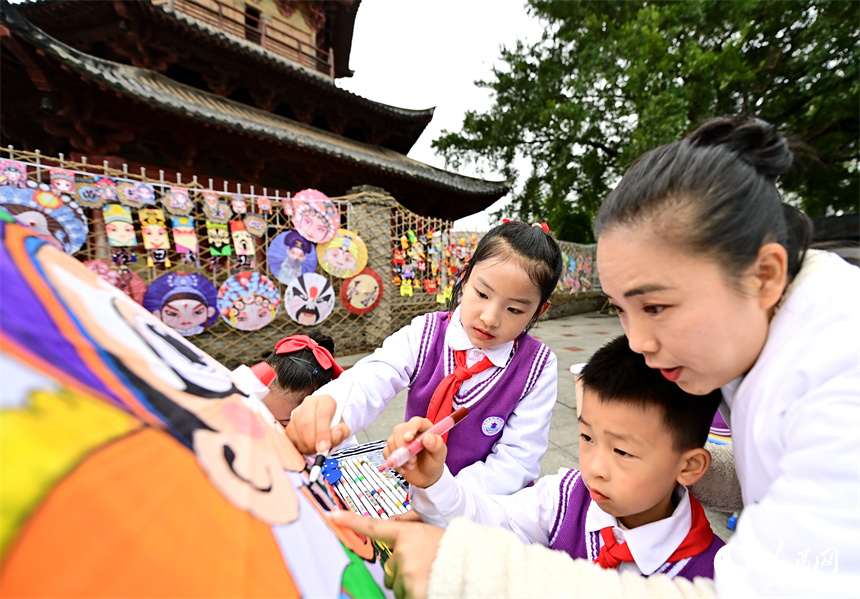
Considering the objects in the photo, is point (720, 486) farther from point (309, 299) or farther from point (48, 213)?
point (48, 213)

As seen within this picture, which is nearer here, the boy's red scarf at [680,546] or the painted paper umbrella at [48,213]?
the boy's red scarf at [680,546]

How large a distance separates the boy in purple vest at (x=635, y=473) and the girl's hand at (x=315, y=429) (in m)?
0.13

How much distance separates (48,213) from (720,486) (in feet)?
15.1

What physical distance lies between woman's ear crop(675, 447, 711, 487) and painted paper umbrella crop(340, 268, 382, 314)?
4.33 meters

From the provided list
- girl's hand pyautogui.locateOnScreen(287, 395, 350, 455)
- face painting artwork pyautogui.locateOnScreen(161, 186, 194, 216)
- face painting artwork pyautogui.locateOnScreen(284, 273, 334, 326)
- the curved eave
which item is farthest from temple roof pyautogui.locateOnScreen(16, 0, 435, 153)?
girl's hand pyautogui.locateOnScreen(287, 395, 350, 455)

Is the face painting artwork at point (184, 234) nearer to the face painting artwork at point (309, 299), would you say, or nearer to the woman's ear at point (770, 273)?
the face painting artwork at point (309, 299)

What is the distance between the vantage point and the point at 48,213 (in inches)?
122

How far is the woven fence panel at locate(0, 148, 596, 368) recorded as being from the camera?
12.7 ft

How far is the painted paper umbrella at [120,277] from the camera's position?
3.40m

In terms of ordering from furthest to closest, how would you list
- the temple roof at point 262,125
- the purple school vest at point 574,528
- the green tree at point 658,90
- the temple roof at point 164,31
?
1. the green tree at point 658,90
2. the temple roof at point 164,31
3. the temple roof at point 262,125
4. the purple school vest at point 574,528

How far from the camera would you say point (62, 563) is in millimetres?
283

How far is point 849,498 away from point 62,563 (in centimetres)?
90

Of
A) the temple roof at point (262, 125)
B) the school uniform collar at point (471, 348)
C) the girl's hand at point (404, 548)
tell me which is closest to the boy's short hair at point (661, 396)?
the school uniform collar at point (471, 348)

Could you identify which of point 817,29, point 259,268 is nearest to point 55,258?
point 259,268
